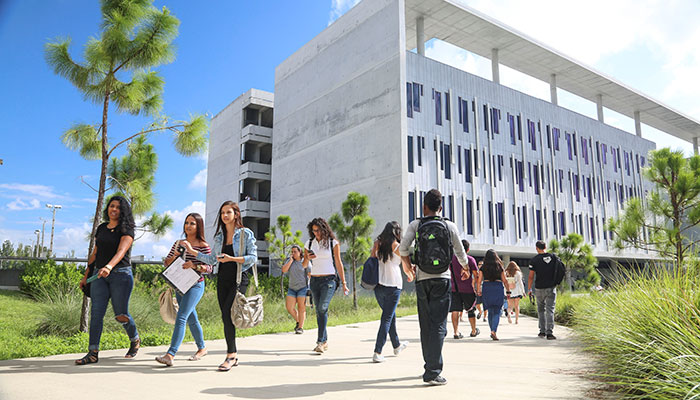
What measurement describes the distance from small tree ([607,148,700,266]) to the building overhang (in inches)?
687

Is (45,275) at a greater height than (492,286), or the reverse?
(45,275)

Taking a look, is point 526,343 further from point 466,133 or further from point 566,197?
point 566,197

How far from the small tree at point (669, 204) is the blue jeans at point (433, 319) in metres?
10.2

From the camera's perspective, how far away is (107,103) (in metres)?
9.41

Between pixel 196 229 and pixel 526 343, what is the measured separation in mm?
6001

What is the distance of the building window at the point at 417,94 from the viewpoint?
27.4 m

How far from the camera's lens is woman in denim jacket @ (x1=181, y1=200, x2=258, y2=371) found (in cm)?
521

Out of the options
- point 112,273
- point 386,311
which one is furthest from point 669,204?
point 112,273

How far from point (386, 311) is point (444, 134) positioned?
2370cm

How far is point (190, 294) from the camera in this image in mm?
5516

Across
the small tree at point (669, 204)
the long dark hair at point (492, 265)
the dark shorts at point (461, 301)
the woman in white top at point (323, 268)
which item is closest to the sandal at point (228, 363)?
the woman in white top at point (323, 268)

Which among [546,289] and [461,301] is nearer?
[461,301]

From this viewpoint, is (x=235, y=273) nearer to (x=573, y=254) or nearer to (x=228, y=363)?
(x=228, y=363)

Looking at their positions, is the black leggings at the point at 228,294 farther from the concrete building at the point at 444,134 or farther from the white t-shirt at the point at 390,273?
the concrete building at the point at 444,134
